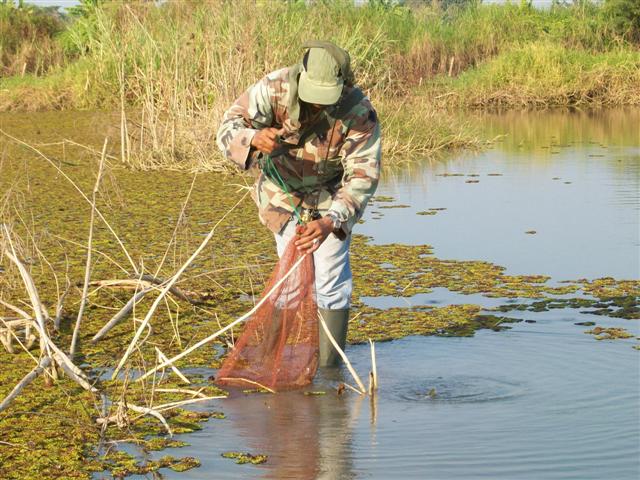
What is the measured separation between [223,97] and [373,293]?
5152mm

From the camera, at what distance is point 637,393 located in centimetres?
466

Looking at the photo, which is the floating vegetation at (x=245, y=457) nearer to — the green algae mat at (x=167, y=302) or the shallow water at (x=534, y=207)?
the green algae mat at (x=167, y=302)

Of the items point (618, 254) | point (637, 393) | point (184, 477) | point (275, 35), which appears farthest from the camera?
point (275, 35)

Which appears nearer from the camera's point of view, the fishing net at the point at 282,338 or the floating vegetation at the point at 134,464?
the floating vegetation at the point at 134,464

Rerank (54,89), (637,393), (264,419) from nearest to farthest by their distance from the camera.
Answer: (264,419) < (637,393) < (54,89)

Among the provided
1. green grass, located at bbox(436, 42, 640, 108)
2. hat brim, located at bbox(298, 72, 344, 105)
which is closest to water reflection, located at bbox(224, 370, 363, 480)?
hat brim, located at bbox(298, 72, 344, 105)

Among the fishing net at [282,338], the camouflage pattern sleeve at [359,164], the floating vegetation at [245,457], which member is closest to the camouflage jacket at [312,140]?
the camouflage pattern sleeve at [359,164]

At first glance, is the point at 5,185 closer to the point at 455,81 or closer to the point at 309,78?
the point at 309,78

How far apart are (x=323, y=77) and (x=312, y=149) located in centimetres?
42

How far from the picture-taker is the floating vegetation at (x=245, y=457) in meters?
3.88

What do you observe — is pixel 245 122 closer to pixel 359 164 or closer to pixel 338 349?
pixel 359 164

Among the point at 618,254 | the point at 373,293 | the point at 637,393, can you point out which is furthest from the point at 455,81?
the point at 637,393

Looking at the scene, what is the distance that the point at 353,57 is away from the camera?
13062 millimetres

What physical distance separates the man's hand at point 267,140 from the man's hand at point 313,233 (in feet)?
1.09
